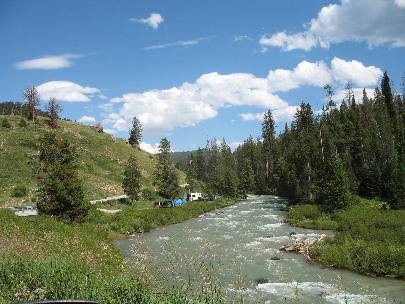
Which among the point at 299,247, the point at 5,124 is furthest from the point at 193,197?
the point at 299,247

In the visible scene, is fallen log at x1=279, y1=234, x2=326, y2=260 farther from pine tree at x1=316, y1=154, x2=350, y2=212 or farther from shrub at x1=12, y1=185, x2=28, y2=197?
shrub at x1=12, y1=185, x2=28, y2=197

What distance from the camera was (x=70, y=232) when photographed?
98.4 feet

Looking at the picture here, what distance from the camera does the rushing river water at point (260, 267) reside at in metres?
11.0

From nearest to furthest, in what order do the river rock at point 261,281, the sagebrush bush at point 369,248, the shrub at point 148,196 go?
the river rock at point 261,281 → the sagebrush bush at point 369,248 → the shrub at point 148,196

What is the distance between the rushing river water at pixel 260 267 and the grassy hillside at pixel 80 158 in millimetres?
32553

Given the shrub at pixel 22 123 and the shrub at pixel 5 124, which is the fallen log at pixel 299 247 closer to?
the shrub at pixel 22 123

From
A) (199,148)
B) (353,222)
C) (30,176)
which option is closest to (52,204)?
(353,222)

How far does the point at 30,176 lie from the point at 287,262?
56.7 m

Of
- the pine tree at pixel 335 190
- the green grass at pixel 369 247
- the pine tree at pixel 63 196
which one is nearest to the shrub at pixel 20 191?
the pine tree at pixel 63 196

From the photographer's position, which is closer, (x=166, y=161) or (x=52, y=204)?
(x=52, y=204)

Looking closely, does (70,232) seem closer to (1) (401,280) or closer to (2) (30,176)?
(1) (401,280)

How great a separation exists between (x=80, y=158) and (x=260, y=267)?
246 ft

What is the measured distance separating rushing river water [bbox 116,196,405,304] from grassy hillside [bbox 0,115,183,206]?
107ft

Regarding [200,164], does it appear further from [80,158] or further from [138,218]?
[138,218]
